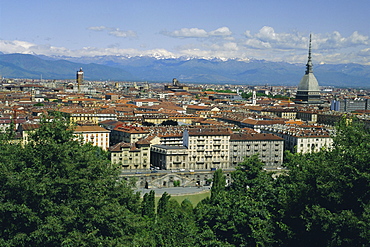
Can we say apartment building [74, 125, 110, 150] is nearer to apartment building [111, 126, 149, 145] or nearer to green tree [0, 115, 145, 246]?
apartment building [111, 126, 149, 145]

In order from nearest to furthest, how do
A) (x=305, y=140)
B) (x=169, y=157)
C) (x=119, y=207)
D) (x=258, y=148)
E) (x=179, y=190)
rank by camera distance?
(x=119, y=207) < (x=179, y=190) < (x=169, y=157) < (x=258, y=148) < (x=305, y=140)

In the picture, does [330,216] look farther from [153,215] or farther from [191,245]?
[153,215]

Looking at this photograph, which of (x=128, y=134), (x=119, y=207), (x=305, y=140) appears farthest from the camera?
(x=128, y=134)

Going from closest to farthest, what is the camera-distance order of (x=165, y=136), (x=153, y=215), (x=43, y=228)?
(x=43, y=228) < (x=153, y=215) < (x=165, y=136)

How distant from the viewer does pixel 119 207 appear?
14.5 meters

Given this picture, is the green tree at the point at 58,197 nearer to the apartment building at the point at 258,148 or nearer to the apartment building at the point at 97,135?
the apartment building at the point at 258,148

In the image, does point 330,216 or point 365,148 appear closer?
point 330,216

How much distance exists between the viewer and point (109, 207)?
1414cm

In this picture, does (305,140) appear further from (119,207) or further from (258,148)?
(119,207)

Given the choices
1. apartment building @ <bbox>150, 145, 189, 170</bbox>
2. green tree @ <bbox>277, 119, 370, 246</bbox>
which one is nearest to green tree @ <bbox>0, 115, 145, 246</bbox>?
green tree @ <bbox>277, 119, 370, 246</bbox>

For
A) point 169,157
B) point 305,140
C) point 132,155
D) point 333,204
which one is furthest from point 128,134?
point 333,204

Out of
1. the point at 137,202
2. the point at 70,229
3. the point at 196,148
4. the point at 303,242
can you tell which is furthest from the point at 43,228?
the point at 196,148

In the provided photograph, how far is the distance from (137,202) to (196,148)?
2542cm

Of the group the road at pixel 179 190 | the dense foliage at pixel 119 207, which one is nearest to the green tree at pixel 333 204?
the dense foliage at pixel 119 207
